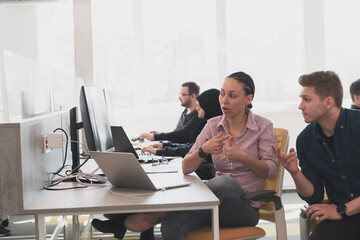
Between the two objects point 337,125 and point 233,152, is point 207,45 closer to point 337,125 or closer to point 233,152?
point 233,152

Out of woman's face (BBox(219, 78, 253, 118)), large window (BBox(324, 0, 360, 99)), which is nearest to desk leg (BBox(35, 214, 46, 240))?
woman's face (BBox(219, 78, 253, 118))

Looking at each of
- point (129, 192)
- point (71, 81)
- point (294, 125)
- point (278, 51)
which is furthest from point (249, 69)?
point (129, 192)

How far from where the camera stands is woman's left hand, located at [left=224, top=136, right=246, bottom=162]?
8.44ft

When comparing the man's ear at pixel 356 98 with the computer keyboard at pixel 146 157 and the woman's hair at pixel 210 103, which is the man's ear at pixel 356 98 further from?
the computer keyboard at pixel 146 157

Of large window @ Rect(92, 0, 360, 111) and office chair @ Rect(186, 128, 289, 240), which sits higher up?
large window @ Rect(92, 0, 360, 111)

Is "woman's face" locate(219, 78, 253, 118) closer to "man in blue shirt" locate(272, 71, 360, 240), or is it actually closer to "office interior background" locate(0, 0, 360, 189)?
"man in blue shirt" locate(272, 71, 360, 240)

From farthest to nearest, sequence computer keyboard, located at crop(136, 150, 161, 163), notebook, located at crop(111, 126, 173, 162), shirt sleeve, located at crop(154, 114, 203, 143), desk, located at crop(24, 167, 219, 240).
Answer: shirt sleeve, located at crop(154, 114, 203, 143), computer keyboard, located at crop(136, 150, 161, 163), notebook, located at crop(111, 126, 173, 162), desk, located at crop(24, 167, 219, 240)

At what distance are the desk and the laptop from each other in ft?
→ 0.27

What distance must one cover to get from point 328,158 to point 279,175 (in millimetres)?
362

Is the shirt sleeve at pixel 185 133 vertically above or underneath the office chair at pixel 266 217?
above

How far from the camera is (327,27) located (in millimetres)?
6379

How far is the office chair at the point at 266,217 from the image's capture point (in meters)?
2.39

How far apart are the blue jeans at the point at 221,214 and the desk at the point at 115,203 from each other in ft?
0.40

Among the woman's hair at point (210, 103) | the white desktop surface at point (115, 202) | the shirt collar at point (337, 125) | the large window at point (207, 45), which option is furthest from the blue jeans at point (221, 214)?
the large window at point (207, 45)
